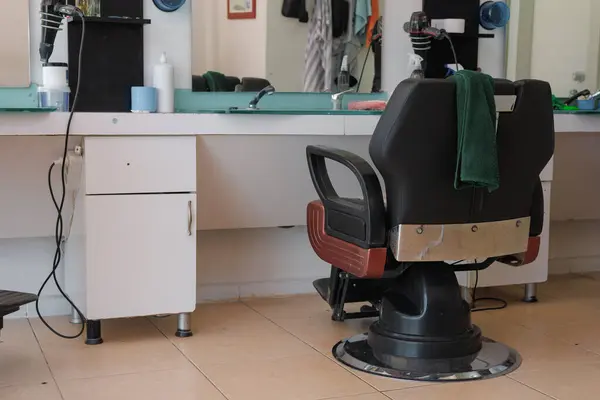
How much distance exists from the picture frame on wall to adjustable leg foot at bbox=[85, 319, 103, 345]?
131 cm

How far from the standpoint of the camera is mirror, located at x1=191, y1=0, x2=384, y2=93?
327cm

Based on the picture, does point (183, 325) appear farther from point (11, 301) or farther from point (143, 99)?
point (143, 99)

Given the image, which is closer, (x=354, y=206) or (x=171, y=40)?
(x=354, y=206)

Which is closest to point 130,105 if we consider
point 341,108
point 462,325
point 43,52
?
point 43,52

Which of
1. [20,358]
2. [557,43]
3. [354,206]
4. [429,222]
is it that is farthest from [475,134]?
[557,43]

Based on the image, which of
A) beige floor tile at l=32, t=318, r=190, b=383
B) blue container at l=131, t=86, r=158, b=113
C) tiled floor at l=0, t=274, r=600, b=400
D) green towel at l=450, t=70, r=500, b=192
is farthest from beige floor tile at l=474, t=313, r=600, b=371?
blue container at l=131, t=86, r=158, b=113

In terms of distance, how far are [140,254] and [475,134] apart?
1232 millimetres

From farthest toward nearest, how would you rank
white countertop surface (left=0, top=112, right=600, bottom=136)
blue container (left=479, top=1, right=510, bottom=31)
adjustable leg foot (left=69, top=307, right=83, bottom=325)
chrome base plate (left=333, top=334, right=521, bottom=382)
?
blue container (left=479, top=1, right=510, bottom=31) → adjustable leg foot (left=69, top=307, right=83, bottom=325) → white countertop surface (left=0, top=112, right=600, bottom=136) → chrome base plate (left=333, top=334, right=521, bottom=382)

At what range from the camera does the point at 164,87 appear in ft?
10.1

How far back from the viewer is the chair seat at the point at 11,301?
8.23 ft

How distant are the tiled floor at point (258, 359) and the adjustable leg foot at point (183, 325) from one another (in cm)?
4

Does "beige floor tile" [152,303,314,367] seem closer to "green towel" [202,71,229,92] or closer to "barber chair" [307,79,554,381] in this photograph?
"barber chair" [307,79,554,381]

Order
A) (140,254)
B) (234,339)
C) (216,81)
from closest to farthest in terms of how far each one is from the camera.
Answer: (140,254) → (234,339) → (216,81)

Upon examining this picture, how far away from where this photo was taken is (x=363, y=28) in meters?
3.52
